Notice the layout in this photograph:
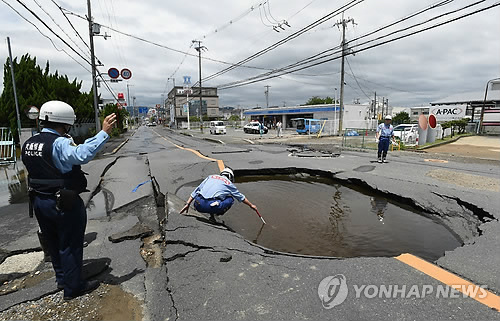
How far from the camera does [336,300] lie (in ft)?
7.26

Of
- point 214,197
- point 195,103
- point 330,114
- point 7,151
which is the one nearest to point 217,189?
point 214,197

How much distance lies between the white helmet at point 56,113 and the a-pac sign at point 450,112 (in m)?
37.6

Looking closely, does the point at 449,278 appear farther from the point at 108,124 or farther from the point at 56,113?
the point at 56,113

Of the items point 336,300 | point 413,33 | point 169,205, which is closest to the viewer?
point 336,300

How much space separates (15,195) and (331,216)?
7433mm

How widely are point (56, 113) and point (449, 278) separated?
4.11 metres

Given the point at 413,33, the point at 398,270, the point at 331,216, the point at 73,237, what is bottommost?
the point at 331,216

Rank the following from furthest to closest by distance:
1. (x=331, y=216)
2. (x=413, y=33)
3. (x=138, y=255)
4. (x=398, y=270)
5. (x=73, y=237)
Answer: (x=413, y=33)
(x=331, y=216)
(x=138, y=255)
(x=398, y=270)
(x=73, y=237)

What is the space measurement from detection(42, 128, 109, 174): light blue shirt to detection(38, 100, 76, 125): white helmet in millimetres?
198

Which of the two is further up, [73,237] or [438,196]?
[73,237]

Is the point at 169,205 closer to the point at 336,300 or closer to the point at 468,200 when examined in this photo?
the point at 336,300

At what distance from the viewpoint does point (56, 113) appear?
2.37m

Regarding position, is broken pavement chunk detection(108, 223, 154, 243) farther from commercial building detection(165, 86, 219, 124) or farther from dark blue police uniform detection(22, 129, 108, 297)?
commercial building detection(165, 86, 219, 124)

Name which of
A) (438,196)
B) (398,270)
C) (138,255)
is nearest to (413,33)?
(438,196)
